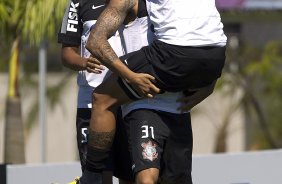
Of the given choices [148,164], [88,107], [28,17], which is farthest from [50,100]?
[148,164]

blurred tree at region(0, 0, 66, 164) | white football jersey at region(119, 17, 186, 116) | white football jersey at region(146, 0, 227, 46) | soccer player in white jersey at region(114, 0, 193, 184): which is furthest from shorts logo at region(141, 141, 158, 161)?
blurred tree at region(0, 0, 66, 164)

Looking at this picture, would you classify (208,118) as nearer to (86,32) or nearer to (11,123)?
(11,123)

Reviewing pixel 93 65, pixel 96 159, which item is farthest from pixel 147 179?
pixel 93 65

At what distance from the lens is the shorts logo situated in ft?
16.9

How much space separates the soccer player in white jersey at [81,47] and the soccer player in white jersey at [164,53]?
790mm

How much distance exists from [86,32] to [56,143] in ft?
33.2

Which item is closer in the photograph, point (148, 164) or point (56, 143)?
point (148, 164)

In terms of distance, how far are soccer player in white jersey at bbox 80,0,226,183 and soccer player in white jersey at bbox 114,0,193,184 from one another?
116 millimetres

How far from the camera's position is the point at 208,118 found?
16.6 meters

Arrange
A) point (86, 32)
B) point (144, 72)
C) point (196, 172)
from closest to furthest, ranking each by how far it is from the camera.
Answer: point (144, 72), point (86, 32), point (196, 172)

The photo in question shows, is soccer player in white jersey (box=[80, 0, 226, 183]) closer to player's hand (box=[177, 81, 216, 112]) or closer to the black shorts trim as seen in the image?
the black shorts trim

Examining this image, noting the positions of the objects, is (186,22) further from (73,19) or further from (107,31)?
(73,19)

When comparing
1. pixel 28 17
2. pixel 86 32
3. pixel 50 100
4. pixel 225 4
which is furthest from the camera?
pixel 50 100

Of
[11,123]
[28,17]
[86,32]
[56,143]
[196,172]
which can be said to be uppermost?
[86,32]
